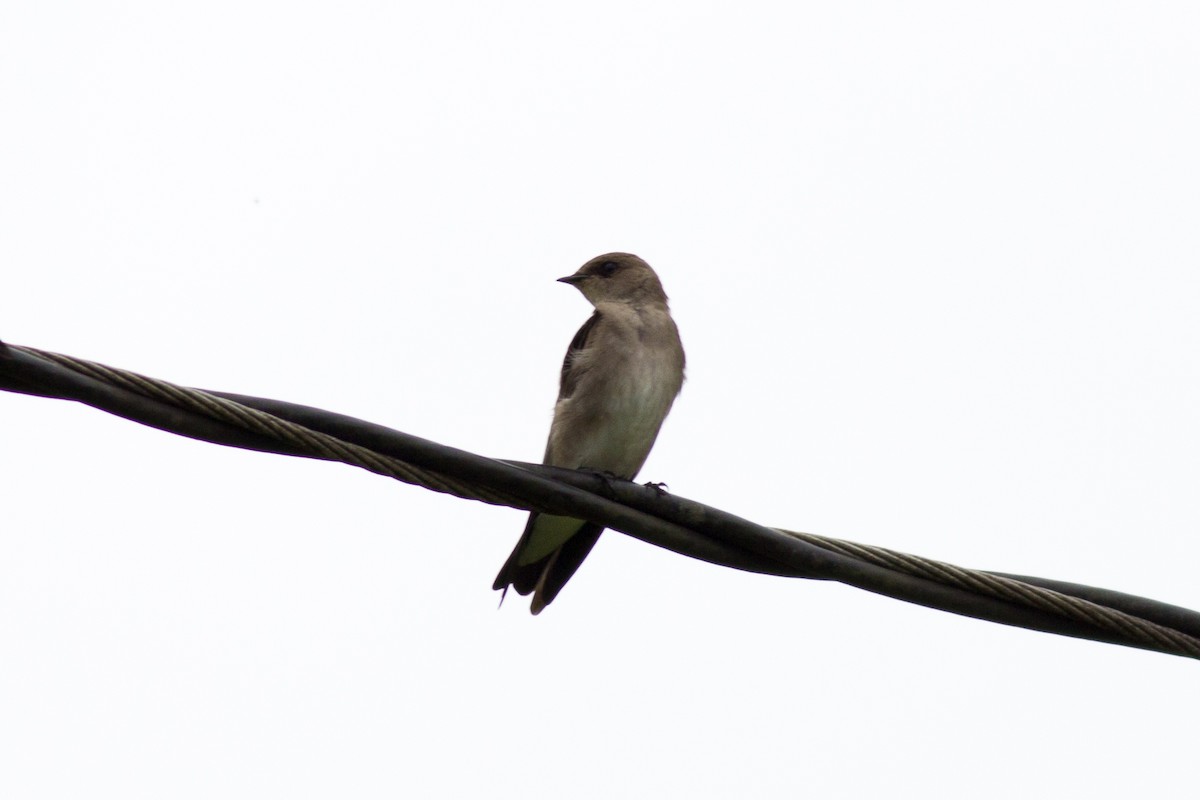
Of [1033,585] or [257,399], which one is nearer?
[257,399]

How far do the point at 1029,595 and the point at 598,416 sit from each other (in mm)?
3052

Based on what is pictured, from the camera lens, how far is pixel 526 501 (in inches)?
162

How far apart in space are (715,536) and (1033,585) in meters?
0.87

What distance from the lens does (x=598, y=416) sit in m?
6.93

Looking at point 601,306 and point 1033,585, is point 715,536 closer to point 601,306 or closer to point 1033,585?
point 1033,585

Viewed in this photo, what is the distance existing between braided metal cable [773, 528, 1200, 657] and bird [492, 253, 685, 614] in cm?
259

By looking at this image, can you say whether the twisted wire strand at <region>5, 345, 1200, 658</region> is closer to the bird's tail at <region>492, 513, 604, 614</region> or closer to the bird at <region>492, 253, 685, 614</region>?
the bird at <region>492, 253, 685, 614</region>

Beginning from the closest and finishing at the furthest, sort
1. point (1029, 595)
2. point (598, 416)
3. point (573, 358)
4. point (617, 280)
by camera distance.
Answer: point (1029, 595) < point (598, 416) < point (573, 358) < point (617, 280)

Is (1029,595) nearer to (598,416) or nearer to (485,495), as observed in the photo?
(485,495)

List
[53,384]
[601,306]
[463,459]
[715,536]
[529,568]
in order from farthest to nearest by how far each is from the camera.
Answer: [601,306] → [529,568] → [715,536] → [463,459] → [53,384]

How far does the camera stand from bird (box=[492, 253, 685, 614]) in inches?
266

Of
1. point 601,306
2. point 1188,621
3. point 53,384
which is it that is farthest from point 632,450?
point 53,384

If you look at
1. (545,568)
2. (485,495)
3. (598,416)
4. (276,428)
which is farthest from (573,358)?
(276,428)

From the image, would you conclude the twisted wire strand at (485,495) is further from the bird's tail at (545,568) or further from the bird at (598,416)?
the bird's tail at (545,568)
